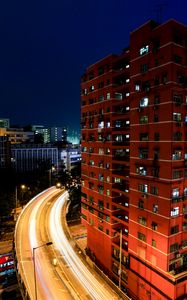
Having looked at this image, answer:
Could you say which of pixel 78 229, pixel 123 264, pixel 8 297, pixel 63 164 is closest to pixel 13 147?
pixel 63 164

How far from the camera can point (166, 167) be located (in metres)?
28.4

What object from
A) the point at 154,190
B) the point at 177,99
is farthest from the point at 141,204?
the point at 177,99

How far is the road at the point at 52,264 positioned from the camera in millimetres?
27109

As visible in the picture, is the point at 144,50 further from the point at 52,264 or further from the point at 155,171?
the point at 52,264

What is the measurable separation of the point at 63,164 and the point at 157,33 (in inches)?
3420

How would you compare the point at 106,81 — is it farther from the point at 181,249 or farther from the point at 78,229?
the point at 78,229

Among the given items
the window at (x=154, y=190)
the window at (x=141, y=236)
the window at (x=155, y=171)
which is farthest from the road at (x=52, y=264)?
the window at (x=155, y=171)

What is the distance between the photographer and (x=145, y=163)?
31.3 m

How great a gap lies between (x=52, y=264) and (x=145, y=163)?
1966 centimetres

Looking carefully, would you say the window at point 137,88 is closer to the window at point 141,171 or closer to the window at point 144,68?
the window at point 144,68

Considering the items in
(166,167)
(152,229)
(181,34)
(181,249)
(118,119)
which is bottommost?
(181,249)

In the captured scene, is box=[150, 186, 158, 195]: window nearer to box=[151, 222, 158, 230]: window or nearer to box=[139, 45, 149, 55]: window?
box=[151, 222, 158, 230]: window

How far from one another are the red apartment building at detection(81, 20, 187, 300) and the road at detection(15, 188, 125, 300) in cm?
659

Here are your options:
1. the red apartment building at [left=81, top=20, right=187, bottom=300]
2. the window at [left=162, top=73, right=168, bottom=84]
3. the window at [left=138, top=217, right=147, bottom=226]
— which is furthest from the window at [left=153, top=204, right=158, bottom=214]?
the window at [left=162, top=73, right=168, bottom=84]
